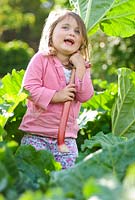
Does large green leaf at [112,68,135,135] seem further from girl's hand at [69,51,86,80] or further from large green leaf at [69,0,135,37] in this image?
girl's hand at [69,51,86,80]

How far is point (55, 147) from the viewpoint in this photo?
326 cm

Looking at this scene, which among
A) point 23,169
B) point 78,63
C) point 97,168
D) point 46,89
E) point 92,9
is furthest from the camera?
point 92,9

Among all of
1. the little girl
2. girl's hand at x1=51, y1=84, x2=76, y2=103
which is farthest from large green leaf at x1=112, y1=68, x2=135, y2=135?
girl's hand at x1=51, y1=84, x2=76, y2=103

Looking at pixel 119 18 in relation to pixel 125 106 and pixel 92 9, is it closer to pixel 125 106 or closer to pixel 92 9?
pixel 92 9

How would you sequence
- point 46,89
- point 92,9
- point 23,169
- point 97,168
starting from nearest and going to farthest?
point 97,168, point 23,169, point 46,89, point 92,9

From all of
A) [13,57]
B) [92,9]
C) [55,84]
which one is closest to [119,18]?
[92,9]

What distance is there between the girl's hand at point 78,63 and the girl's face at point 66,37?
0.09 ft

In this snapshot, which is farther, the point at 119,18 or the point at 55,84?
the point at 119,18

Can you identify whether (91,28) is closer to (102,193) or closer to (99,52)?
(102,193)

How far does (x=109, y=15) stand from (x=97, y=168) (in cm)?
229

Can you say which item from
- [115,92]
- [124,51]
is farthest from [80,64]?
[124,51]

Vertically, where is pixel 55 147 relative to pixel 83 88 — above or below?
below

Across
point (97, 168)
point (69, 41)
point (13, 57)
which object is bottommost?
point (97, 168)

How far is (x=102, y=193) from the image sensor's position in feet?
4.40
